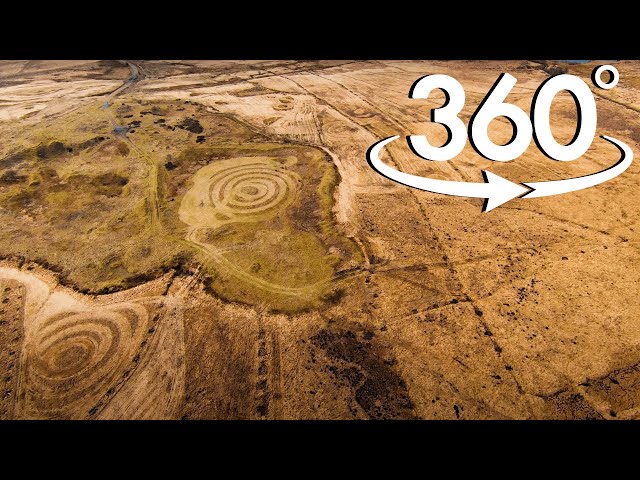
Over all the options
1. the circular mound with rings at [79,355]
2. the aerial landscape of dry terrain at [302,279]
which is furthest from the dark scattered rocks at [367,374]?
the circular mound with rings at [79,355]

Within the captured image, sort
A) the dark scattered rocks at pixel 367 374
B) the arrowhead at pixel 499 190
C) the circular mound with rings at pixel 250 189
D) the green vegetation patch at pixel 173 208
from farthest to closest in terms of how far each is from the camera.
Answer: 1. the circular mound with rings at pixel 250 189
2. the arrowhead at pixel 499 190
3. the green vegetation patch at pixel 173 208
4. the dark scattered rocks at pixel 367 374

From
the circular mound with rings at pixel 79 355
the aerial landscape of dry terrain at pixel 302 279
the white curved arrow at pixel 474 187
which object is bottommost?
the circular mound with rings at pixel 79 355

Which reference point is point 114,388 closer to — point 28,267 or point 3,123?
point 28,267

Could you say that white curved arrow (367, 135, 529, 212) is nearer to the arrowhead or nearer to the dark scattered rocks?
the arrowhead

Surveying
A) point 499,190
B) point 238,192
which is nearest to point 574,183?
point 499,190

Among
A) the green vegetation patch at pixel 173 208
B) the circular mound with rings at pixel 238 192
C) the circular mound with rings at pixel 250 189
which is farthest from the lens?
the circular mound with rings at pixel 250 189

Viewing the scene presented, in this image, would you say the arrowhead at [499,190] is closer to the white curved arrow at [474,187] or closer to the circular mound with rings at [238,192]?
the white curved arrow at [474,187]

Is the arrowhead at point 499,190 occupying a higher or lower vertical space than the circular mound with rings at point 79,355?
higher
